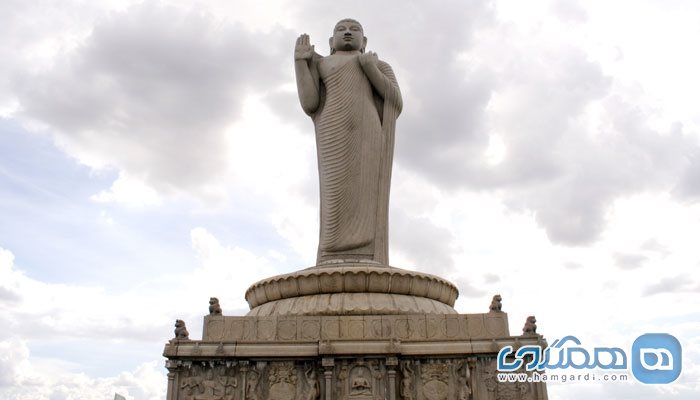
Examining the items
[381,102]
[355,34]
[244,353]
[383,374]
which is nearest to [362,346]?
[383,374]

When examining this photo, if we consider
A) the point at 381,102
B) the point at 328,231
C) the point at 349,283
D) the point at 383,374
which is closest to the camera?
the point at 383,374

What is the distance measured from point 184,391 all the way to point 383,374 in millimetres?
3210

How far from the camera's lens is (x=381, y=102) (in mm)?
14211

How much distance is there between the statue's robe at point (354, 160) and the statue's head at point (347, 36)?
0.75 m

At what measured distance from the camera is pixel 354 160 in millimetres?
13375

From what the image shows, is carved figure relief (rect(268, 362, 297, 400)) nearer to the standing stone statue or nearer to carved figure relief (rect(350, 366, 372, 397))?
carved figure relief (rect(350, 366, 372, 397))

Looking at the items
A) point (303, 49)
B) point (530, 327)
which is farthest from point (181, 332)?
point (303, 49)

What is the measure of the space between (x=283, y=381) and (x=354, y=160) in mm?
5686

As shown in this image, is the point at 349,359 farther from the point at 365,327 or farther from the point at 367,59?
the point at 367,59

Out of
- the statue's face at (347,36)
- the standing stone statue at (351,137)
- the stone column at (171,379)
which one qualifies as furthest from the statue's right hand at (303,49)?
the stone column at (171,379)

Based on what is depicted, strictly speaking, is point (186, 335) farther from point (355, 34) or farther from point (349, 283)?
point (355, 34)

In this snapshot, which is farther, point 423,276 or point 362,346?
point 423,276

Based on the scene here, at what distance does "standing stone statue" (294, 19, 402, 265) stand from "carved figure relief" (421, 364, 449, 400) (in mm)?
3577

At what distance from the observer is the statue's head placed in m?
14.7
